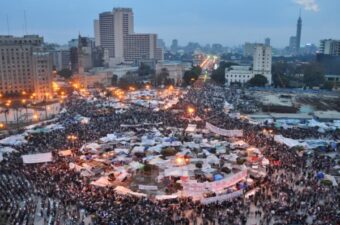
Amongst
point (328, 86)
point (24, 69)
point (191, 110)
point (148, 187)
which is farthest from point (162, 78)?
point (148, 187)

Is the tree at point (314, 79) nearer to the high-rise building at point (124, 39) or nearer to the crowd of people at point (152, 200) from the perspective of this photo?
the crowd of people at point (152, 200)

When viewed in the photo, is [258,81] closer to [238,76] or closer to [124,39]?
[238,76]

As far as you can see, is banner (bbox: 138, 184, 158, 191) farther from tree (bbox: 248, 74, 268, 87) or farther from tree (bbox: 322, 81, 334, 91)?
tree (bbox: 322, 81, 334, 91)

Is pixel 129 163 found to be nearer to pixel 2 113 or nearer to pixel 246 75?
pixel 2 113

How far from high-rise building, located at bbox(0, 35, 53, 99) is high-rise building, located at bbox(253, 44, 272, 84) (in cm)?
4580

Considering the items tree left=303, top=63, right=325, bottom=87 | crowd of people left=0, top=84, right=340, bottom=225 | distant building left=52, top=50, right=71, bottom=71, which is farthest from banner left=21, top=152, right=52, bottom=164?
distant building left=52, top=50, right=71, bottom=71

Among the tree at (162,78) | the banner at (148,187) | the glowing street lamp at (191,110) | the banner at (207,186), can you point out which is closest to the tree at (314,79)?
the tree at (162,78)

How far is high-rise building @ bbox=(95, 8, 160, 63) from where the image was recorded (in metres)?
151

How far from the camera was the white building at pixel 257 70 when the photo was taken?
87.2 meters

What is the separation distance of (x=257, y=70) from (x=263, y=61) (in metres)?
2.50

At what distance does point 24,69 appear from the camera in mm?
68125

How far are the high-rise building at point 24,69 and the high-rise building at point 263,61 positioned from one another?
45799 millimetres

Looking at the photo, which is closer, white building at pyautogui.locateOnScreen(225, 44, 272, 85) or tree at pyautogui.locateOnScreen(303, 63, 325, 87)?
tree at pyautogui.locateOnScreen(303, 63, 325, 87)

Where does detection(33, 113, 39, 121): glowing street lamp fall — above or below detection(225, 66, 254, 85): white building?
below
